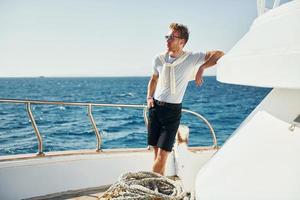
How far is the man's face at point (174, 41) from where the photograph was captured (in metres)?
2.75

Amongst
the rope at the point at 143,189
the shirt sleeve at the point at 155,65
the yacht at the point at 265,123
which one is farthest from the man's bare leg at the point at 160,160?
the yacht at the point at 265,123

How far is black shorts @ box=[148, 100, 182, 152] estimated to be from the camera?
9.46ft

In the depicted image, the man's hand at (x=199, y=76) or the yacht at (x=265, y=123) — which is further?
the man's hand at (x=199, y=76)

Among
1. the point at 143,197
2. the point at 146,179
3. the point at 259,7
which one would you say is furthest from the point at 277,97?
the point at 146,179

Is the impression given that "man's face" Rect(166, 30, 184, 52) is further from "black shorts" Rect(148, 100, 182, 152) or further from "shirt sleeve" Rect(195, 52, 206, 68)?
"black shorts" Rect(148, 100, 182, 152)

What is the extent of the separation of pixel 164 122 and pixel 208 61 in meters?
0.68

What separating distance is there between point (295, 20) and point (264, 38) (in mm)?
118

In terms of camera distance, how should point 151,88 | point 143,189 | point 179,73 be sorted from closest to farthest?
point 143,189, point 179,73, point 151,88

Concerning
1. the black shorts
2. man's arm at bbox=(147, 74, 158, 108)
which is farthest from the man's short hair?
the black shorts

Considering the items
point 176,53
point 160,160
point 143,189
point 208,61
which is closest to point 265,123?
point 143,189

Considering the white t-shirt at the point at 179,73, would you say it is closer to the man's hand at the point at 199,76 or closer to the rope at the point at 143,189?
the man's hand at the point at 199,76

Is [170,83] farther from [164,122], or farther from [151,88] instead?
[164,122]

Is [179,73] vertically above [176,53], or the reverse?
[176,53]

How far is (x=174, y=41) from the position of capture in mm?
2773
